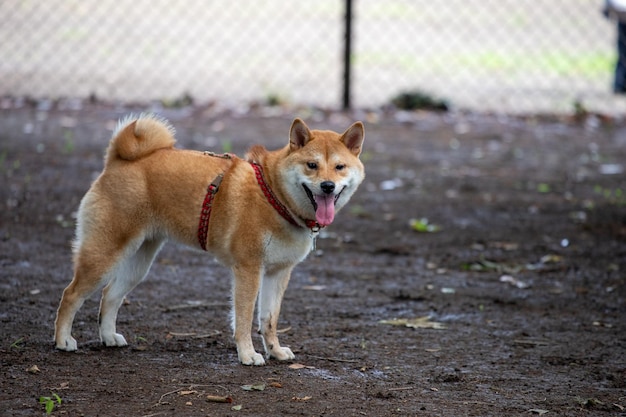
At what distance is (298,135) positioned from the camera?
451 cm

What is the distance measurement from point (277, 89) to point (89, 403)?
945 cm

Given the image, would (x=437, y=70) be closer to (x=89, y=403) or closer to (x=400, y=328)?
(x=400, y=328)

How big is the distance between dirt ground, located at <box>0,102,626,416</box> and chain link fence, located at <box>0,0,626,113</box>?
258cm

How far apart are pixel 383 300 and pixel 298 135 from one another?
1.72 m

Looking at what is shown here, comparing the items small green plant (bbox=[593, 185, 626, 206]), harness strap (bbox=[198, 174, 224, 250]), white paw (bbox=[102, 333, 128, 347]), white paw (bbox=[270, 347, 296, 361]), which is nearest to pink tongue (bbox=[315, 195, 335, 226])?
harness strap (bbox=[198, 174, 224, 250])

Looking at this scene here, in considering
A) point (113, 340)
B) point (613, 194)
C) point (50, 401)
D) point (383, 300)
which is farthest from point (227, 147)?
point (50, 401)

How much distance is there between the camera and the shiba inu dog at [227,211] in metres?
4.50

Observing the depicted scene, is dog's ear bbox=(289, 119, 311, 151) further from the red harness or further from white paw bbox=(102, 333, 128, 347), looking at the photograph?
white paw bbox=(102, 333, 128, 347)

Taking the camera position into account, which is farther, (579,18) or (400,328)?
(579,18)

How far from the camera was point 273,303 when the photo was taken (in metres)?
4.75

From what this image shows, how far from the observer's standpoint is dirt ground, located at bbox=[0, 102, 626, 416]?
4199mm

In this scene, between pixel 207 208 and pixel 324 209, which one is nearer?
pixel 324 209

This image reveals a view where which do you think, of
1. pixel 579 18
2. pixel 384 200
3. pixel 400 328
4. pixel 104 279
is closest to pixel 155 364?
pixel 104 279

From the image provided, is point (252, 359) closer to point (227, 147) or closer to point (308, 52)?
point (227, 147)
